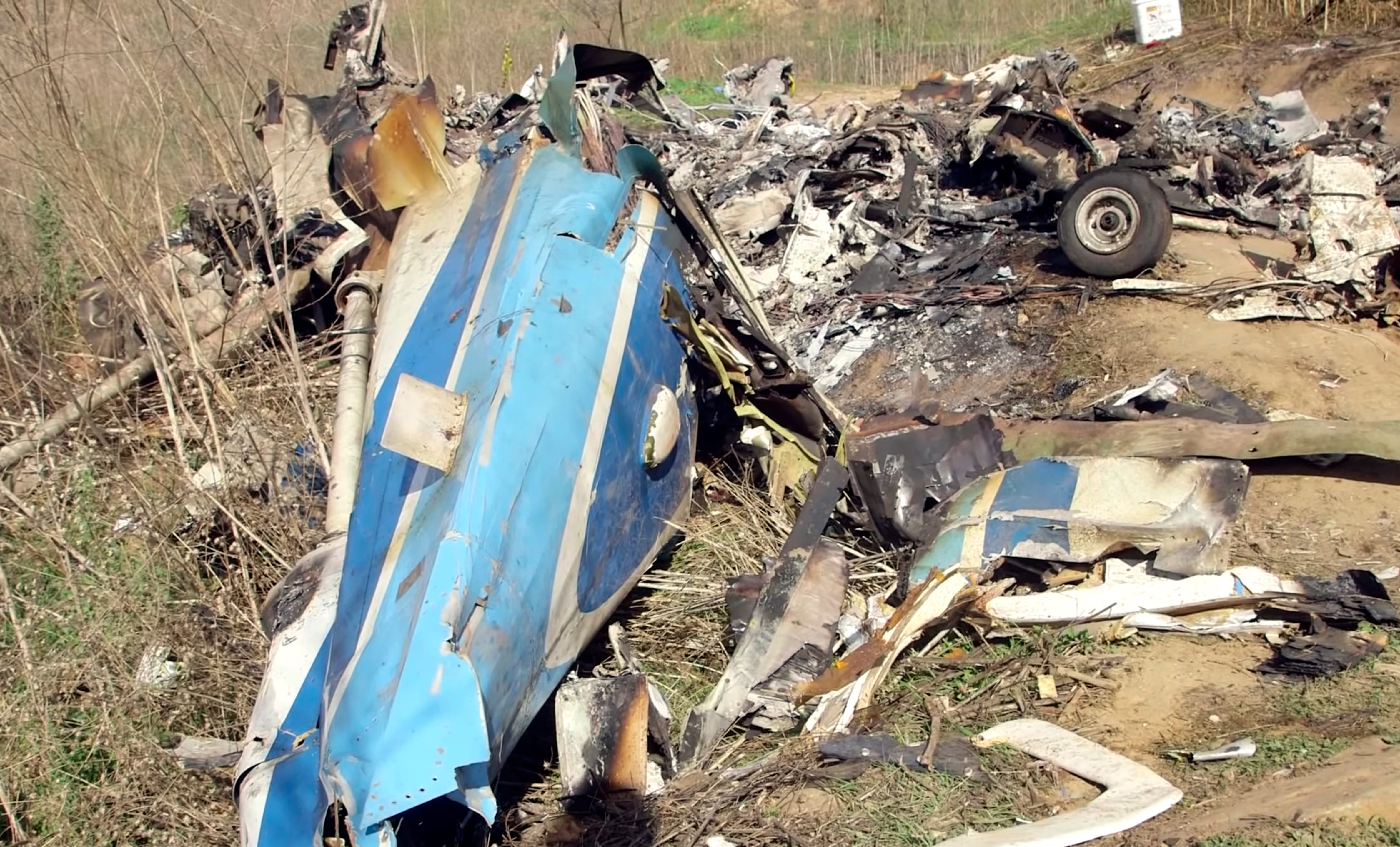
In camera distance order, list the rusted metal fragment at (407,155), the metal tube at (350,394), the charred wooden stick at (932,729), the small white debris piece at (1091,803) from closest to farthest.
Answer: the small white debris piece at (1091,803)
the charred wooden stick at (932,729)
the metal tube at (350,394)
the rusted metal fragment at (407,155)

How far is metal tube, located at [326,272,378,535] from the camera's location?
4215mm

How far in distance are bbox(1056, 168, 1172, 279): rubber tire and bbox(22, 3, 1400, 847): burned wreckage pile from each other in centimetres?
2

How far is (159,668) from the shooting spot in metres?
4.17

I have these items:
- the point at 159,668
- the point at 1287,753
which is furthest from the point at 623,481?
the point at 1287,753

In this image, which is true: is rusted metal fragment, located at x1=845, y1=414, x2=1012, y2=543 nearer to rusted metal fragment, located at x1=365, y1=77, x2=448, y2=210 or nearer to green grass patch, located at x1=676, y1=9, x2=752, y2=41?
rusted metal fragment, located at x1=365, y1=77, x2=448, y2=210

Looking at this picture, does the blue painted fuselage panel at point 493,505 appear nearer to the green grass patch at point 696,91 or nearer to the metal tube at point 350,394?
the metal tube at point 350,394

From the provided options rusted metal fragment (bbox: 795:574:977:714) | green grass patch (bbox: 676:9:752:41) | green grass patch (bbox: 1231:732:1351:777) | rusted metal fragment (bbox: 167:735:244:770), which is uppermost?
green grass patch (bbox: 676:9:752:41)

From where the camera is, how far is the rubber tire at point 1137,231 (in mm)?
6328

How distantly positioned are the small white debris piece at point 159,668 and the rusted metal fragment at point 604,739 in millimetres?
1569

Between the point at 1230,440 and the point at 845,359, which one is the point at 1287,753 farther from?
the point at 845,359

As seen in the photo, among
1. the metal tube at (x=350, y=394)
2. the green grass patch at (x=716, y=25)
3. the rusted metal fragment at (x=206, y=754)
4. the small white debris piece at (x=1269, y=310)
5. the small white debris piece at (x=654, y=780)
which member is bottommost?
the small white debris piece at (x=654, y=780)

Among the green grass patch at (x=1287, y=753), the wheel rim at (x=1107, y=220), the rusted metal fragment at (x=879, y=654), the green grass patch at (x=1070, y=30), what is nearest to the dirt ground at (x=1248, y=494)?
the green grass patch at (x=1287, y=753)

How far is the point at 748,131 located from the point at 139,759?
8.29m

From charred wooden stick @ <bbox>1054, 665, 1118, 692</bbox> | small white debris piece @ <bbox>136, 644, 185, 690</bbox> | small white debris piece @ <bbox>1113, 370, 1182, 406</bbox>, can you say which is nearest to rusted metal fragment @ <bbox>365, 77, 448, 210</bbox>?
small white debris piece @ <bbox>136, 644, 185, 690</bbox>
